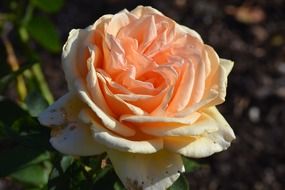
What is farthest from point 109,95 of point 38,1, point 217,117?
point 38,1

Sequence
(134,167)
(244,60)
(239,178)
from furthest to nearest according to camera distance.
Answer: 1. (244,60)
2. (239,178)
3. (134,167)

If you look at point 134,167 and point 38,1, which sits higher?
point 134,167

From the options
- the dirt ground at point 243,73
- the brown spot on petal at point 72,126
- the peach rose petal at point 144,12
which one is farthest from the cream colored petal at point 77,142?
the dirt ground at point 243,73

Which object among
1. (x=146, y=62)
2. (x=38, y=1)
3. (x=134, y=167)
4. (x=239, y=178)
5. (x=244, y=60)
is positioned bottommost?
(x=239, y=178)

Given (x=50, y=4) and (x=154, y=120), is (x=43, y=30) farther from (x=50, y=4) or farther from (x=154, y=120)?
(x=154, y=120)

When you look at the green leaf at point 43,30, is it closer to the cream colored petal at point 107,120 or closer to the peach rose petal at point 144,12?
the peach rose petal at point 144,12

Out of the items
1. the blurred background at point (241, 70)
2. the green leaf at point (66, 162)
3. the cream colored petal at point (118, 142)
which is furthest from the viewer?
the blurred background at point (241, 70)

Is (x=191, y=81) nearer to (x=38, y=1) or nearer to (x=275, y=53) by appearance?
(x=38, y=1)
